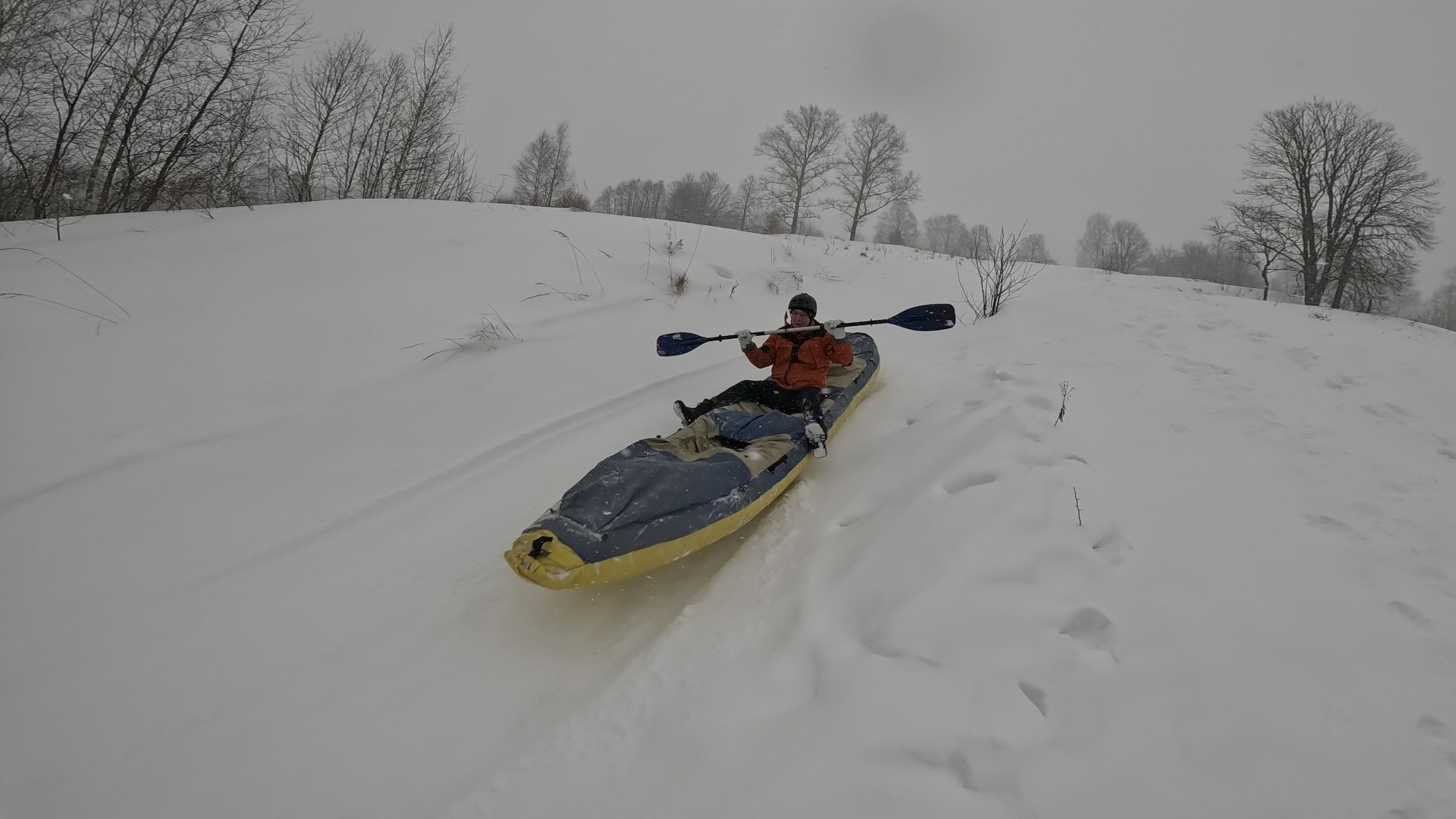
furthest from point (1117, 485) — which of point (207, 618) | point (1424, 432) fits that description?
A: point (207, 618)

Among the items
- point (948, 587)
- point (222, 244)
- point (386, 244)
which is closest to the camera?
point (948, 587)

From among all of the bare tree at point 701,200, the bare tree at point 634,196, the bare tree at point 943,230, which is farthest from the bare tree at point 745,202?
the bare tree at point 943,230

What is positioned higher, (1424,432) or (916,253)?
(916,253)

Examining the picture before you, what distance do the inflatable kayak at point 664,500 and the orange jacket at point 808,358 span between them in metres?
0.59

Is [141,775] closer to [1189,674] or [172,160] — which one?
[1189,674]

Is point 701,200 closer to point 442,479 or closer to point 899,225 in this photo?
point 899,225

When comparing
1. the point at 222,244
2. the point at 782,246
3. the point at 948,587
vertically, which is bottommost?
the point at 948,587

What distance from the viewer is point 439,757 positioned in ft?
5.77

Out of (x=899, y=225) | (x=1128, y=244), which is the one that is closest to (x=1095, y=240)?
(x=1128, y=244)

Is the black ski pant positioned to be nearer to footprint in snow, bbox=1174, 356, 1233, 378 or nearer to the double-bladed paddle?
the double-bladed paddle

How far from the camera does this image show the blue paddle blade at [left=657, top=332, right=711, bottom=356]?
4.24 meters

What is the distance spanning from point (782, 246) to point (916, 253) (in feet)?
18.7

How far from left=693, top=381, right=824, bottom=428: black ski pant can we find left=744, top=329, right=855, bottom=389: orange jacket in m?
0.09

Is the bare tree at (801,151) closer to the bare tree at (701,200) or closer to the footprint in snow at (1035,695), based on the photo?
the bare tree at (701,200)
